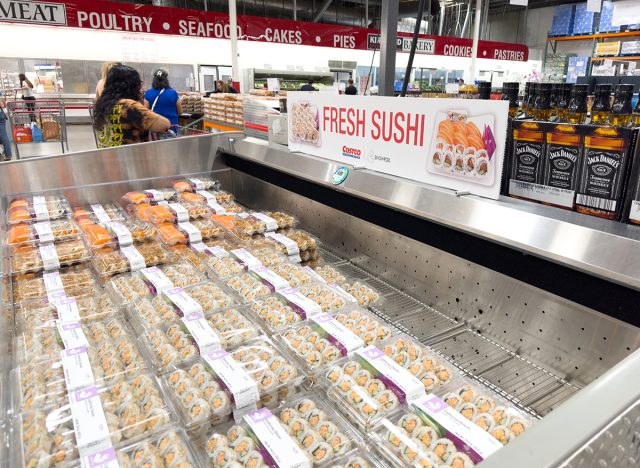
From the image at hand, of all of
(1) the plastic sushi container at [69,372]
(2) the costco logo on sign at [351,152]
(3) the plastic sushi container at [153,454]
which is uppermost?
(2) the costco logo on sign at [351,152]

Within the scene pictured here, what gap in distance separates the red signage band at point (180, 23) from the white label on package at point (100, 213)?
5544 mm

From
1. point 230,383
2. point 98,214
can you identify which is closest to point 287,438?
point 230,383

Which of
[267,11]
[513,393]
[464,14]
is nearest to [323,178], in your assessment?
[513,393]

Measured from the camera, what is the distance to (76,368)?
1.30 m

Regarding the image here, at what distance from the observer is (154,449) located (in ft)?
3.59

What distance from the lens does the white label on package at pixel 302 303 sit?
5.22ft

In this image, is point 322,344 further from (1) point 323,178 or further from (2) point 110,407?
(1) point 323,178

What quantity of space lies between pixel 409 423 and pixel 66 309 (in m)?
1.23

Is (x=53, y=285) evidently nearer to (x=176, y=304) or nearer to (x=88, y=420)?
(x=176, y=304)

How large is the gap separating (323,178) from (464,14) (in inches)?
726

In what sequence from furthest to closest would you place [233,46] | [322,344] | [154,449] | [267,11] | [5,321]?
[267,11]
[233,46]
[5,321]
[322,344]
[154,449]

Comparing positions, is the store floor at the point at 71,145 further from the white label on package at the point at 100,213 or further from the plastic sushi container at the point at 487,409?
the plastic sushi container at the point at 487,409

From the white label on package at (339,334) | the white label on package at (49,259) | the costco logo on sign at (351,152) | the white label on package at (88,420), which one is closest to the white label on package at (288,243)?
the costco logo on sign at (351,152)

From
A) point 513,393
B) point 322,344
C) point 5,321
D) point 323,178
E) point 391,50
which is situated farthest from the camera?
point 391,50
